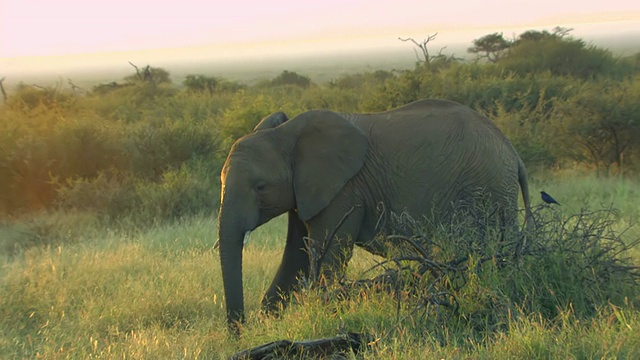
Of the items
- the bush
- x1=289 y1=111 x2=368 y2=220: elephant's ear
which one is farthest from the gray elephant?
the bush

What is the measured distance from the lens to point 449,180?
579 cm

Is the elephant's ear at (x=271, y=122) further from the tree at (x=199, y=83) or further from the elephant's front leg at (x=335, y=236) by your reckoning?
the tree at (x=199, y=83)

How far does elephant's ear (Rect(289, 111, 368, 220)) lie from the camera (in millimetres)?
5477

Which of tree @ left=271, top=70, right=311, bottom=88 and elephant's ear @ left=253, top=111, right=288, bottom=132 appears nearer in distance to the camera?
elephant's ear @ left=253, top=111, right=288, bottom=132

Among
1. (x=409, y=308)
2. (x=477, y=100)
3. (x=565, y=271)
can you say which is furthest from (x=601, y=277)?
(x=477, y=100)

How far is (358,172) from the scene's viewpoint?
18.7ft

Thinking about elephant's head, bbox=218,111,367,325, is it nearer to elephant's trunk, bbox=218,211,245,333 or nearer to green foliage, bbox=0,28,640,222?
elephant's trunk, bbox=218,211,245,333

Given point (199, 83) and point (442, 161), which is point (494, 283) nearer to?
point (442, 161)

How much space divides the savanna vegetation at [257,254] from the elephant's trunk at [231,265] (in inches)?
6.0

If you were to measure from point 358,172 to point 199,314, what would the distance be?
1.73 m

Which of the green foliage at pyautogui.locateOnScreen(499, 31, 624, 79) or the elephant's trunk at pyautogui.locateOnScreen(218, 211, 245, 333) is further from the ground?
the elephant's trunk at pyautogui.locateOnScreen(218, 211, 245, 333)

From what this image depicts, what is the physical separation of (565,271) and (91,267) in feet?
14.8

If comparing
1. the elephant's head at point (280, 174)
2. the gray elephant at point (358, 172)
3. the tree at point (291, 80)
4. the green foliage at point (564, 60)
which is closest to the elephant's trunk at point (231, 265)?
the elephant's head at point (280, 174)

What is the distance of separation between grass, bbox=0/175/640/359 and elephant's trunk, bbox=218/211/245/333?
15 cm
